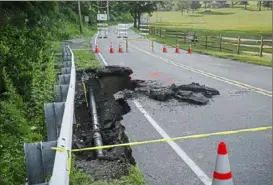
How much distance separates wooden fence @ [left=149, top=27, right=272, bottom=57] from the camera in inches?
894

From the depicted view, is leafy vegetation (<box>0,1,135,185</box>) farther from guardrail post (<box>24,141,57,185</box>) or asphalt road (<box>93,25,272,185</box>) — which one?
asphalt road (<box>93,25,272,185</box>)

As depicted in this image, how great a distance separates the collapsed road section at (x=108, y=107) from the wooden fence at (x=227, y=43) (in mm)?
12675

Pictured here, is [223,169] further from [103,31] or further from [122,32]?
[103,31]

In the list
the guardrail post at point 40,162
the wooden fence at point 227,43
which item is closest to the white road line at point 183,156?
the guardrail post at point 40,162

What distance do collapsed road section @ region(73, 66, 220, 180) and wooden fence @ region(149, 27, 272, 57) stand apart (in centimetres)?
1268

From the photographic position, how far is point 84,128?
6.73 metres

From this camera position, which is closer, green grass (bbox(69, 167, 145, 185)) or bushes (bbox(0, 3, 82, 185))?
green grass (bbox(69, 167, 145, 185))

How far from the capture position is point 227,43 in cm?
2597

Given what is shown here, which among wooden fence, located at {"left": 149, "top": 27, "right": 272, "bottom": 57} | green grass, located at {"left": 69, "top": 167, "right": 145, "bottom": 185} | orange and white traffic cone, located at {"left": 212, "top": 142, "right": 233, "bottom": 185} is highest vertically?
orange and white traffic cone, located at {"left": 212, "top": 142, "right": 233, "bottom": 185}

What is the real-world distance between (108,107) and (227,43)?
65.4 feet

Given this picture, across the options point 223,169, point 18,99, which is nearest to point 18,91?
point 18,99

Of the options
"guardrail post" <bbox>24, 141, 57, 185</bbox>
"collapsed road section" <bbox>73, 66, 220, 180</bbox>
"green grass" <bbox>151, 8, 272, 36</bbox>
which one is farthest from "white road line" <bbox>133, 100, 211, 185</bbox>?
"green grass" <bbox>151, 8, 272, 36</bbox>

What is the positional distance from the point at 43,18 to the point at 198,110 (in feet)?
38.3

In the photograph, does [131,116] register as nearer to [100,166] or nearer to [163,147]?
[163,147]
